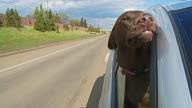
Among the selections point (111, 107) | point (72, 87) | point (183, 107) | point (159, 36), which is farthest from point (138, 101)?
point (72, 87)

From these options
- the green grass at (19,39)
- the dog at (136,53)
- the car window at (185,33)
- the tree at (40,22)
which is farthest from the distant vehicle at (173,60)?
the tree at (40,22)

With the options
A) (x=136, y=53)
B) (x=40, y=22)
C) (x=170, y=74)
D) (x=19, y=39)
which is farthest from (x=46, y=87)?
(x=40, y=22)

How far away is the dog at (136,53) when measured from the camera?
159 centimetres

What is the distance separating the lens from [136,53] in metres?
1.85

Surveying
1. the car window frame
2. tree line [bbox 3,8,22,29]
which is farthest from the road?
tree line [bbox 3,8,22,29]

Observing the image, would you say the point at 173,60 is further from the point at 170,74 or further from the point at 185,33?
the point at 185,33

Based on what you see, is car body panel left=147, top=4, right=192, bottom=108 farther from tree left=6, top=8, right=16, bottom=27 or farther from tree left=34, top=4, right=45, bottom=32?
tree left=34, top=4, right=45, bottom=32

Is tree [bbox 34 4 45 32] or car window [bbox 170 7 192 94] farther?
tree [bbox 34 4 45 32]

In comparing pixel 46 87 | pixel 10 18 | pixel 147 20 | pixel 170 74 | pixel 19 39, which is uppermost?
pixel 10 18

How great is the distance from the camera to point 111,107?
1678 millimetres

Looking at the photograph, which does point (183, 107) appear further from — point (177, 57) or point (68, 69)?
point (68, 69)

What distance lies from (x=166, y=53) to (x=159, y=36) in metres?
0.27

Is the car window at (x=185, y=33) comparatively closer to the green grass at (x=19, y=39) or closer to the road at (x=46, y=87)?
the road at (x=46, y=87)

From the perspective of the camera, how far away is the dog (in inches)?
62.5
